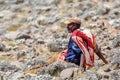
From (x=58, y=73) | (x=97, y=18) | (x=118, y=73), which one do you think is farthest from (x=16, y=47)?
(x=118, y=73)


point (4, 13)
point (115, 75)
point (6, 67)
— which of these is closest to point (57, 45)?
point (6, 67)

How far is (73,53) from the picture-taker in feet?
37.9

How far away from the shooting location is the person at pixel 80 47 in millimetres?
10984

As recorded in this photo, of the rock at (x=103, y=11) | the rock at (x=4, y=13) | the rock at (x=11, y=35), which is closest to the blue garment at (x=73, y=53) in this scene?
the rock at (x=11, y=35)

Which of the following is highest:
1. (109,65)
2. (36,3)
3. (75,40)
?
(75,40)

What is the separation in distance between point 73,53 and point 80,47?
0.47m

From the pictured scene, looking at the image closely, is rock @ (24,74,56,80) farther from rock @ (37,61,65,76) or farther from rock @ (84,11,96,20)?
rock @ (84,11,96,20)

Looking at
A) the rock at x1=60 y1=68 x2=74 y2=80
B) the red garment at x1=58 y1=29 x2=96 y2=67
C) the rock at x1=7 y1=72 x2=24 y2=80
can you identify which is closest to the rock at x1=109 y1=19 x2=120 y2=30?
the red garment at x1=58 y1=29 x2=96 y2=67

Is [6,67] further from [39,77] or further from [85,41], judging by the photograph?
[85,41]

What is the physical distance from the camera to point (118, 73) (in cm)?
1016

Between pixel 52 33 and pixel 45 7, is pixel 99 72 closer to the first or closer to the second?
pixel 52 33

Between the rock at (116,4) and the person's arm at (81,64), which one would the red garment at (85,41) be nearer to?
the person's arm at (81,64)

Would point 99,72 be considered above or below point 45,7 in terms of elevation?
above

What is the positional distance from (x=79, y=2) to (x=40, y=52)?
7522 mm
